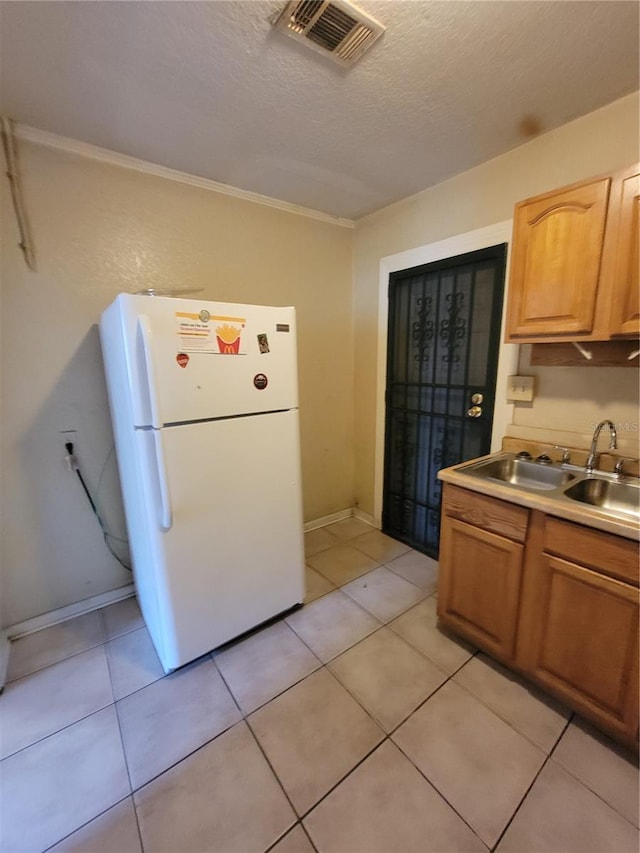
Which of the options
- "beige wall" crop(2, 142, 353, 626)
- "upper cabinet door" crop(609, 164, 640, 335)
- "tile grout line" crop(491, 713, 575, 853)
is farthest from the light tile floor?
"upper cabinet door" crop(609, 164, 640, 335)

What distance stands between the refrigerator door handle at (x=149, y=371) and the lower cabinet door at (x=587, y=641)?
1.65 meters

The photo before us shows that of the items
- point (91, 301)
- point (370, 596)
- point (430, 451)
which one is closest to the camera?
point (91, 301)

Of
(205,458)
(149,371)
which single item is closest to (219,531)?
(205,458)

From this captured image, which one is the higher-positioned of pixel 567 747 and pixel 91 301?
pixel 91 301

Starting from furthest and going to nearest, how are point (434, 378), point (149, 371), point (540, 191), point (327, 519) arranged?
point (327, 519) < point (434, 378) < point (540, 191) < point (149, 371)

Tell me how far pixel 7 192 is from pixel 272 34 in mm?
1398

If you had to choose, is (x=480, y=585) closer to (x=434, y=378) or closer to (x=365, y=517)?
(x=434, y=378)

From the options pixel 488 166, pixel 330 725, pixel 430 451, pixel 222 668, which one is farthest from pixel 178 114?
pixel 330 725

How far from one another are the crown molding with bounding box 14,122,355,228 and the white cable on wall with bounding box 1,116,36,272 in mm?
42

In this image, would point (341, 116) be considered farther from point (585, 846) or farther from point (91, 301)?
point (585, 846)

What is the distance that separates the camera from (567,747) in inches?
51.4

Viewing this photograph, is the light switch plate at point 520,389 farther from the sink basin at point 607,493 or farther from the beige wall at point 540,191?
the sink basin at point 607,493

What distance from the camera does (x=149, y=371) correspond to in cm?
134

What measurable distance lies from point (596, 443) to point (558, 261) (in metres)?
0.85
